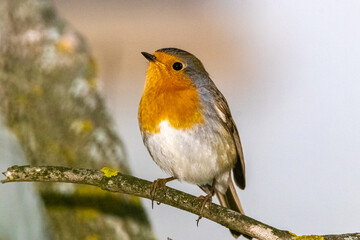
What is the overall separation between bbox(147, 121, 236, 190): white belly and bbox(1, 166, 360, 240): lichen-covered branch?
1.13 feet

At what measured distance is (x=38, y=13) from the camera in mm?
4094

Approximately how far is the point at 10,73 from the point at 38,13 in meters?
0.46

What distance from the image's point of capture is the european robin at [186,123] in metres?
3.50

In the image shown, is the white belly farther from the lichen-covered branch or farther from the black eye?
the black eye

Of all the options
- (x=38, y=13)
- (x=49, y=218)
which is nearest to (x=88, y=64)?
(x=38, y=13)

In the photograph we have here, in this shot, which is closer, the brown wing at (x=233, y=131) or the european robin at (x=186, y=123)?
the european robin at (x=186, y=123)

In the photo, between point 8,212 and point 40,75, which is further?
point 40,75

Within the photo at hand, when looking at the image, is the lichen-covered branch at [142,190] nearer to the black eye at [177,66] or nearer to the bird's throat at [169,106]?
the bird's throat at [169,106]

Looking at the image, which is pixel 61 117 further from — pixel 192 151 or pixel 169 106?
pixel 192 151

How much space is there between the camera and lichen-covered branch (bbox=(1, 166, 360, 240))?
281 centimetres

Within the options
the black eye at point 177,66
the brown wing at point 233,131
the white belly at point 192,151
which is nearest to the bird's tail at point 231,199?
the brown wing at point 233,131

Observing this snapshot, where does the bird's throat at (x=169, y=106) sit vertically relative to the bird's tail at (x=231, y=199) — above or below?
above

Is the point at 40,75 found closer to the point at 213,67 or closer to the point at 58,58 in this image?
the point at 58,58

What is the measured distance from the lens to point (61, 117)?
12.7 feet
